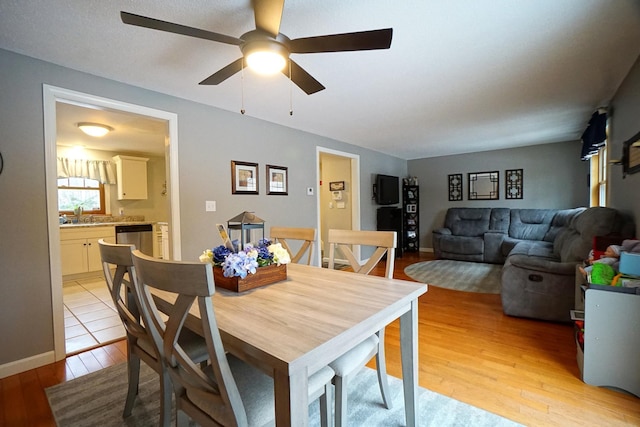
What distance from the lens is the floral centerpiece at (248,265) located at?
1248mm

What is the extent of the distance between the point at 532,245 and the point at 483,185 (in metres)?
2.05

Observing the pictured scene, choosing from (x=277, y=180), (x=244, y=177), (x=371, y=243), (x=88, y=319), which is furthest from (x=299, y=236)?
(x=88, y=319)

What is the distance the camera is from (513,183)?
18.7 feet

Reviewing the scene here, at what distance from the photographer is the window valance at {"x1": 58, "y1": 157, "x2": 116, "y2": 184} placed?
185 inches

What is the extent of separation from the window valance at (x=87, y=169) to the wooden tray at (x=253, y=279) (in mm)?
5030

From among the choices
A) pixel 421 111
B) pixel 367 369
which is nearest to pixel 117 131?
pixel 421 111

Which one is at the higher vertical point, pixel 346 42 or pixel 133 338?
pixel 346 42

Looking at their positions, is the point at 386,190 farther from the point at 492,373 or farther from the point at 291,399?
the point at 291,399

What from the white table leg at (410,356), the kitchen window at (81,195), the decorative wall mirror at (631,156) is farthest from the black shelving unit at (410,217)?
the kitchen window at (81,195)

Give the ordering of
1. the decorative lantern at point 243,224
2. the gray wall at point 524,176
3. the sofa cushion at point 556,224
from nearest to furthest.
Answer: the decorative lantern at point 243,224
the sofa cushion at point 556,224
the gray wall at point 524,176

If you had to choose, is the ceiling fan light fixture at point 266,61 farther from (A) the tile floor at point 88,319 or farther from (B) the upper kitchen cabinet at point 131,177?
(B) the upper kitchen cabinet at point 131,177

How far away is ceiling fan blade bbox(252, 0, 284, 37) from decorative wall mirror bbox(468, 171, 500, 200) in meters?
5.86

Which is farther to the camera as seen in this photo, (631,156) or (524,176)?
(524,176)

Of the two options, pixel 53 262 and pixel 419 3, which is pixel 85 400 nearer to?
pixel 53 262
